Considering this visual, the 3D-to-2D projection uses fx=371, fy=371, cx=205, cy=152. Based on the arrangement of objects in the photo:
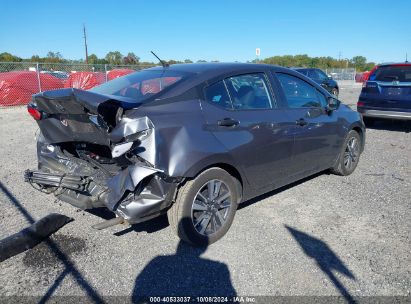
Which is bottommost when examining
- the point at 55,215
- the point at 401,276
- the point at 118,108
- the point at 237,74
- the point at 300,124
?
the point at 401,276

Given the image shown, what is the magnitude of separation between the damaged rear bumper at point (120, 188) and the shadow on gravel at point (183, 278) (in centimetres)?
46

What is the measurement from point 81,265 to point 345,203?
324 cm

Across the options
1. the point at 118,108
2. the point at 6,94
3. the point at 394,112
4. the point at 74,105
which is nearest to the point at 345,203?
the point at 118,108

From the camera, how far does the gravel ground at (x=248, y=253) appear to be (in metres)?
3.00

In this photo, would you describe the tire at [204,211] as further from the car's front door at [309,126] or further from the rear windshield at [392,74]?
the rear windshield at [392,74]

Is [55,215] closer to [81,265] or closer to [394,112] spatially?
[81,265]

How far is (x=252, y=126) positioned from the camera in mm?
3867

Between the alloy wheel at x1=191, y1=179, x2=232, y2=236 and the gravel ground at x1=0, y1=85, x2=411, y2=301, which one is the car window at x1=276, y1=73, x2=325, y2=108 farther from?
the alloy wheel at x1=191, y1=179, x2=232, y2=236

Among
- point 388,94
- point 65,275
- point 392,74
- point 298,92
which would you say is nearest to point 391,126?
point 388,94

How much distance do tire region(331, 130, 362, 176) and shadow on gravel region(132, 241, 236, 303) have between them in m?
3.00

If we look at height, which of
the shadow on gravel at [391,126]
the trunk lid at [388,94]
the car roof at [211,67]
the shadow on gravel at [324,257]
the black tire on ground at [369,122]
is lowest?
the shadow on gravel at [324,257]

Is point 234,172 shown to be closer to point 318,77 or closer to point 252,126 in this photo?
point 252,126

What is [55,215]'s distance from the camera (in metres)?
4.02

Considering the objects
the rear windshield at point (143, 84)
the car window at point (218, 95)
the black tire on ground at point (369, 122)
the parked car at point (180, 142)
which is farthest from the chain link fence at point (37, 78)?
the car window at point (218, 95)
